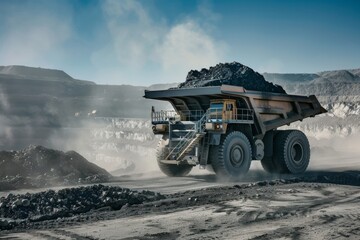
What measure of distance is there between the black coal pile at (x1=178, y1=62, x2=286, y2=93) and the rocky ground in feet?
15.7

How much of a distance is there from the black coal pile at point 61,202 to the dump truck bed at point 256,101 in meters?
4.76

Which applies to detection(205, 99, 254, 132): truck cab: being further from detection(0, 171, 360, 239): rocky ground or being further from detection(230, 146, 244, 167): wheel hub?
detection(0, 171, 360, 239): rocky ground

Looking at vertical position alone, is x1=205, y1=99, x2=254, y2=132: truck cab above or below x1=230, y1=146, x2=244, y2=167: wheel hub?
above

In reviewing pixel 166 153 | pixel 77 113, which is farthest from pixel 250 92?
pixel 77 113

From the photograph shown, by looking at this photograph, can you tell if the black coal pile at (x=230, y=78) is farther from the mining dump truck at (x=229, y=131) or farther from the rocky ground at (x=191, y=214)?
the rocky ground at (x=191, y=214)

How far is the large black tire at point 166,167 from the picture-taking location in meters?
15.0

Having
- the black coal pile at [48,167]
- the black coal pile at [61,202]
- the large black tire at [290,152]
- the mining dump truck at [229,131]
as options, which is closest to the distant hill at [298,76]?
the large black tire at [290,152]

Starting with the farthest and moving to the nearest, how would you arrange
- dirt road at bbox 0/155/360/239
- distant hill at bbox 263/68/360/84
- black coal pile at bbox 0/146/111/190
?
1. distant hill at bbox 263/68/360/84
2. black coal pile at bbox 0/146/111/190
3. dirt road at bbox 0/155/360/239

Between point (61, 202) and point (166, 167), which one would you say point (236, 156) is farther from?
point (61, 202)

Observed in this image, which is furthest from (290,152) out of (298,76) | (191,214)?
(298,76)

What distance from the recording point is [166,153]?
588 inches

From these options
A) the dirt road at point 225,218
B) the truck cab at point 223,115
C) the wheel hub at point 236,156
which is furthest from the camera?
the wheel hub at point 236,156

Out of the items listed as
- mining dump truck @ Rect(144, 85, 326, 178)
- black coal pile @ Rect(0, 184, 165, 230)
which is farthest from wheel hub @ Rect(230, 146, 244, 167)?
black coal pile @ Rect(0, 184, 165, 230)

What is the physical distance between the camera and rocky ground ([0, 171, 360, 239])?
22.2 ft
